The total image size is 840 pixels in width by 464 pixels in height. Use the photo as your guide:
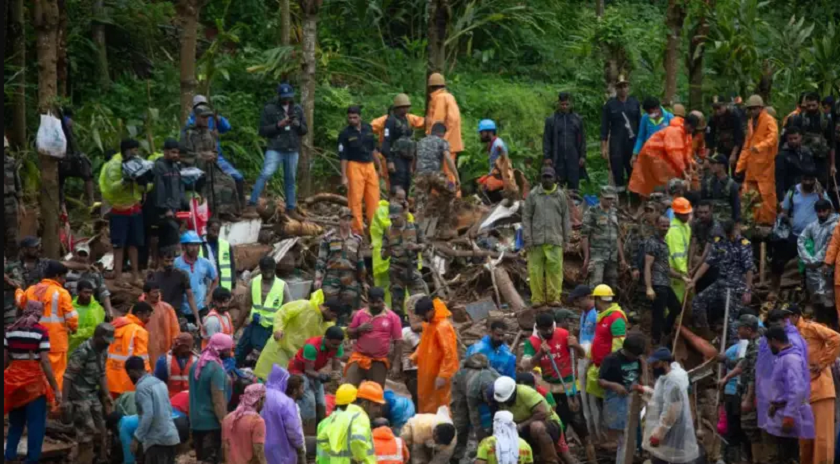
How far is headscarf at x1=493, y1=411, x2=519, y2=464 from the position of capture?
494 inches

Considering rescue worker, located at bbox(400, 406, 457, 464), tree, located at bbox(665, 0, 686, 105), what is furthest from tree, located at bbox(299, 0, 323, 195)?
rescue worker, located at bbox(400, 406, 457, 464)

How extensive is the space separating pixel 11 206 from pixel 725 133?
9.19 meters

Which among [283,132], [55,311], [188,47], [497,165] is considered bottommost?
[55,311]

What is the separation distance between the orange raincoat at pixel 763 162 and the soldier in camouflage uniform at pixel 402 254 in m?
4.74

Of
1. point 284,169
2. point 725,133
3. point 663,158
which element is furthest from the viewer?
point 725,133

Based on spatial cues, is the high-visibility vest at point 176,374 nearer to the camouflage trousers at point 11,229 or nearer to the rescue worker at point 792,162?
the camouflage trousers at point 11,229

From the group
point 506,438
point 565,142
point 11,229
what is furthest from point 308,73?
point 506,438

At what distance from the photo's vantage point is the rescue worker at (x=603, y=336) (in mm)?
14594

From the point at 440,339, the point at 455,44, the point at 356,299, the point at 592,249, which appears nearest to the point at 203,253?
the point at 356,299

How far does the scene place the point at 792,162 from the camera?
18469 mm

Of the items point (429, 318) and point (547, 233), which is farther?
point (547, 233)

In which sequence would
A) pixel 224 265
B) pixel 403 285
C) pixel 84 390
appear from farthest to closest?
pixel 403 285
pixel 224 265
pixel 84 390

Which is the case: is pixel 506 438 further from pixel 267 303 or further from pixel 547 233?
pixel 547 233

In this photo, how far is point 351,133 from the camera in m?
18.6
